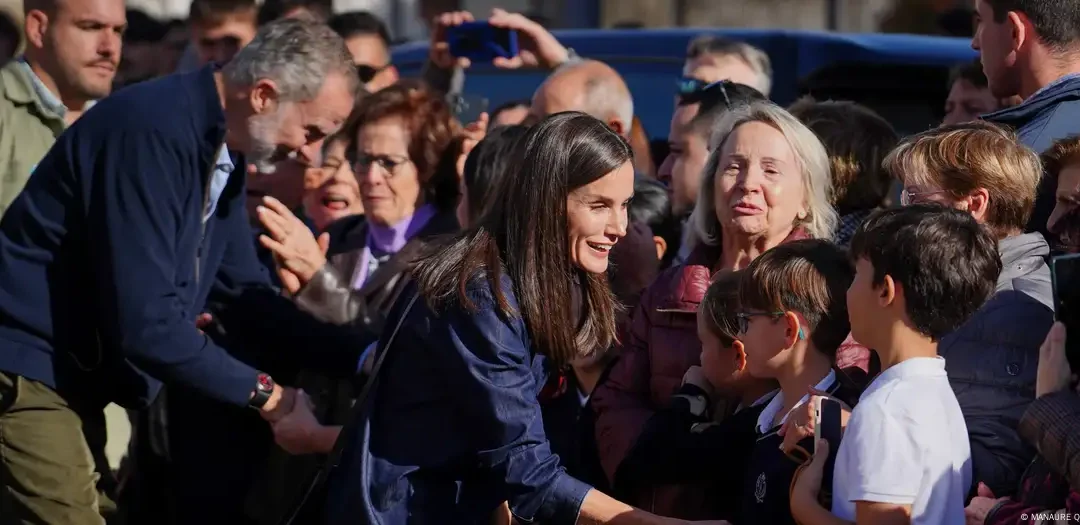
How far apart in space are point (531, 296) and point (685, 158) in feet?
5.62

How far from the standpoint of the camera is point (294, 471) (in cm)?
465

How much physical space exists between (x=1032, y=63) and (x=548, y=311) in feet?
5.11

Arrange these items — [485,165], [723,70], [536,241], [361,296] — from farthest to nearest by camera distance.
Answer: [723,70] → [361,296] → [485,165] → [536,241]

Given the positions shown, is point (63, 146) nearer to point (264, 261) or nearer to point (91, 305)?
point (91, 305)

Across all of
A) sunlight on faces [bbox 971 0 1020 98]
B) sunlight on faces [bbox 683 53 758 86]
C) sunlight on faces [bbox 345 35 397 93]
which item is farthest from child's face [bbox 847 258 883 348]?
sunlight on faces [bbox 345 35 397 93]

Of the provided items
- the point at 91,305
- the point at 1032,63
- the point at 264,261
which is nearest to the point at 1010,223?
the point at 1032,63

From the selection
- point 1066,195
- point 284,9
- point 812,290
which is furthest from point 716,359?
point 284,9

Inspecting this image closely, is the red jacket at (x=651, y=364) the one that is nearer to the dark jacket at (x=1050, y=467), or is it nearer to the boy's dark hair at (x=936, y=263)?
the boy's dark hair at (x=936, y=263)

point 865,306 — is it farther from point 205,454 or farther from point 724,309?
point 205,454

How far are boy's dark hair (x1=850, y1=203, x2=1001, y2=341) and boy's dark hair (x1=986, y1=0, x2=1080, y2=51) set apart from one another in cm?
118

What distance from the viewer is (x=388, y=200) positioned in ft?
17.1

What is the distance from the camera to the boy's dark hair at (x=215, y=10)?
7.17 metres

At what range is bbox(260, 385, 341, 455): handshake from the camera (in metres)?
4.33

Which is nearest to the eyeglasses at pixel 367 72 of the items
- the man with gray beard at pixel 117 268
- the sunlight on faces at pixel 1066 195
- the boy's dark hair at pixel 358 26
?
the boy's dark hair at pixel 358 26
